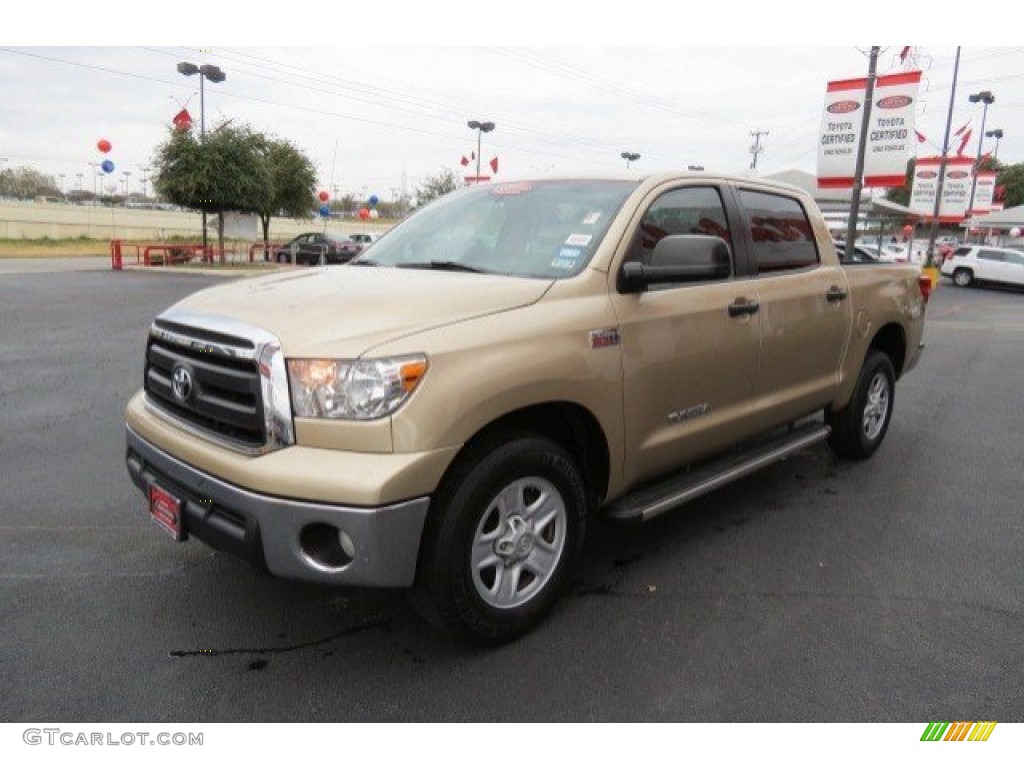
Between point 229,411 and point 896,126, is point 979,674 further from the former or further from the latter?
point 896,126

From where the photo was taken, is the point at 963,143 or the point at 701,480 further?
the point at 963,143

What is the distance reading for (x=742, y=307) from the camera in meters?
3.85

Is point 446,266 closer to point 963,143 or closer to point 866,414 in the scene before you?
point 866,414

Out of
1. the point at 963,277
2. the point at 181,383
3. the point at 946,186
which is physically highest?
the point at 946,186

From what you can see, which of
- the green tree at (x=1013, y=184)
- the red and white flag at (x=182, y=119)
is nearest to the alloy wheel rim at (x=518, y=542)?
the red and white flag at (x=182, y=119)

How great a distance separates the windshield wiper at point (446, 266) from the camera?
3443 millimetres

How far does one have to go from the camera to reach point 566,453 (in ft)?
10.2

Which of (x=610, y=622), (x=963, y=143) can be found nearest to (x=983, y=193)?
(x=963, y=143)

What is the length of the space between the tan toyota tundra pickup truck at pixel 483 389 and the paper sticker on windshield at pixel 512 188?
2 centimetres

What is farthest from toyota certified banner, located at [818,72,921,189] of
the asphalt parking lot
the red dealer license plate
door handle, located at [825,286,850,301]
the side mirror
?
the red dealer license plate

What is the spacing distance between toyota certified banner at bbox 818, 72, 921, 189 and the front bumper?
16.4 metres

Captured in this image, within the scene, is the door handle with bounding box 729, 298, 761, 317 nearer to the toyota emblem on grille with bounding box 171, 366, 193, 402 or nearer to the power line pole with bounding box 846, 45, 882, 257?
the toyota emblem on grille with bounding box 171, 366, 193, 402

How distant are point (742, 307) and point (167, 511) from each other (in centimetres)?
277

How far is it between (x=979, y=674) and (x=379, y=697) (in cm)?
221
